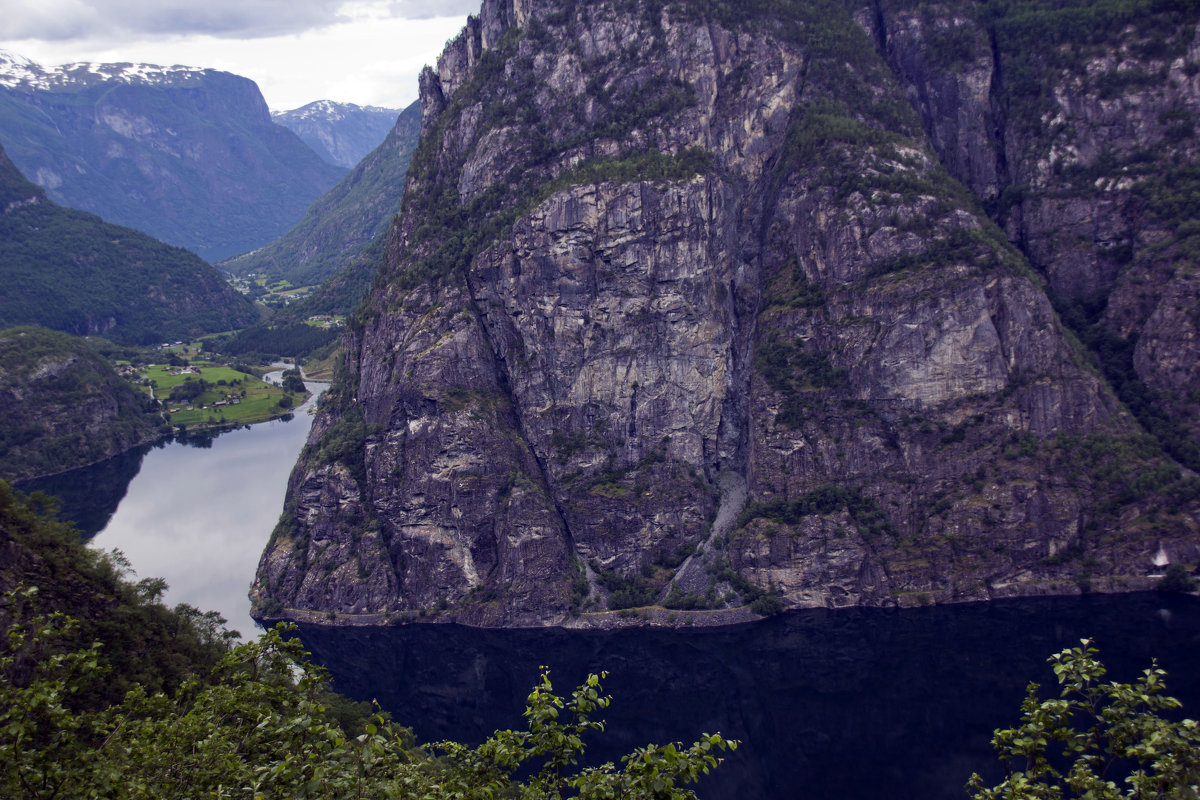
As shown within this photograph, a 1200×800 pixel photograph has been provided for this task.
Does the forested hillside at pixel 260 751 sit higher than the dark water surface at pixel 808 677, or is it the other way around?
the forested hillside at pixel 260 751

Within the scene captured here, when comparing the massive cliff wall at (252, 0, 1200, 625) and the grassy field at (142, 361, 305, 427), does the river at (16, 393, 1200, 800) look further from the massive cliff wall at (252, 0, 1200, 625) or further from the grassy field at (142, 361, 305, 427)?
the grassy field at (142, 361, 305, 427)

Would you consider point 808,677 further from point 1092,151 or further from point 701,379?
point 1092,151

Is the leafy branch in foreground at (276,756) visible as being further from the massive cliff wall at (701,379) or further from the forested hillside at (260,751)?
the massive cliff wall at (701,379)

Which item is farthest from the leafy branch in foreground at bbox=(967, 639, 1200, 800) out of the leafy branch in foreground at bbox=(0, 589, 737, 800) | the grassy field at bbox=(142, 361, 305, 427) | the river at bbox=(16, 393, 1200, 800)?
the grassy field at bbox=(142, 361, 305, 427)

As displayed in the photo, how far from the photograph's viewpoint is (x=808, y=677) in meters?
77.6

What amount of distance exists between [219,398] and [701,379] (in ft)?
412

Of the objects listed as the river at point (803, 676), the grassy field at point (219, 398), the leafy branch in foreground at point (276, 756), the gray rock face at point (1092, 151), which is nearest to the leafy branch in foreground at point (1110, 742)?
the leafy branch in foreground at point (276, 756)

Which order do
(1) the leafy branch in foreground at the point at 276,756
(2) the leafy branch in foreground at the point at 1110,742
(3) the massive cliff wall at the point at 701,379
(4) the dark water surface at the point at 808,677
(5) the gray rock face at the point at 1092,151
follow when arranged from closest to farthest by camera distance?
(1) the leafy branch in foreground at the point at 276,756, (2) the leafy branch in foreground at the point at 1110,742, (4) the dark water surface at the point at 808,677, (3) the massive cliff wall at the point at 701,379, (5) the gray rock face at the point at 1092,151

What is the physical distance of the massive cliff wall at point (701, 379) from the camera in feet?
296

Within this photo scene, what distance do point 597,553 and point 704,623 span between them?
1577 cm

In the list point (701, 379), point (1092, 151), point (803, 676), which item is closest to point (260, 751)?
point (803, 676)

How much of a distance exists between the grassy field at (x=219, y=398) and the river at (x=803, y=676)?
7331 cm

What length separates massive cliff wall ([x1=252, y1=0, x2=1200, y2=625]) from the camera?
90.2m

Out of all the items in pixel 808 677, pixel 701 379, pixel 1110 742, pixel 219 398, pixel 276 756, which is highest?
pixel 1110 742
